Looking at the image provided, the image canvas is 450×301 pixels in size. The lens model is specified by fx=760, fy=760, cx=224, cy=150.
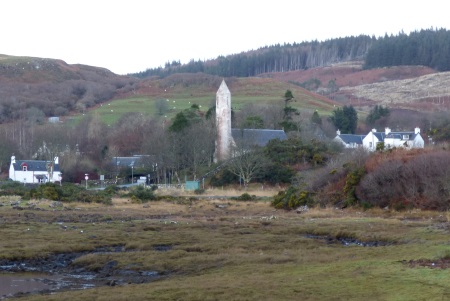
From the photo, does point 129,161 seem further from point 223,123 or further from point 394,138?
point 394,138

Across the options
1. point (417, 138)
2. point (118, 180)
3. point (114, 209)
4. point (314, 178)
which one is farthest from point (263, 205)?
point (417, 138)

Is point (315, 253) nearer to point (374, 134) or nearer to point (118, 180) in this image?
point (118, 180)

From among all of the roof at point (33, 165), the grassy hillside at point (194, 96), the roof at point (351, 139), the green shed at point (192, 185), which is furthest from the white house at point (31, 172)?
the grassy hillside at point (194, 96)

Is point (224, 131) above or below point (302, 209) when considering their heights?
above

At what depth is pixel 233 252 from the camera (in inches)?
1148

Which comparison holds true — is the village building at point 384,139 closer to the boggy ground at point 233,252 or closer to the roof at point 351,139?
the roof at point 351,139

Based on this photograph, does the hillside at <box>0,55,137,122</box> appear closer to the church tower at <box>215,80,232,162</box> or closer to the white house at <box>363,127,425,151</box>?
the church tower at <box>215,80,232,162</box>

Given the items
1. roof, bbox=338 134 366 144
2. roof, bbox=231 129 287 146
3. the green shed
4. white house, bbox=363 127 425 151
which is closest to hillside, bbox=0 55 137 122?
roof, bbox=231 129 287 146

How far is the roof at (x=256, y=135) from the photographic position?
8112 centimetres

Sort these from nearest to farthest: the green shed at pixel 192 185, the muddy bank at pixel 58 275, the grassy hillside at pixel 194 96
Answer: the muddy bank at pixel 58 275 → the green shed at pixel 192 185 → the grassy hillside at pixel 194 96

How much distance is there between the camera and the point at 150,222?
139ft

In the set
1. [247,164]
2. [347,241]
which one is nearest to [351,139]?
[247,164]

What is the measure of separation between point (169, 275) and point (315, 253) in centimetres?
600

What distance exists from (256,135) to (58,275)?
59.3 meters
